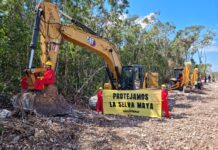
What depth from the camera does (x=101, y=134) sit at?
22.4ft

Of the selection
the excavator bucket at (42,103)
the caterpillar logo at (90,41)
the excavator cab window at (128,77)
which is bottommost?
the excavator bucket at (42,103)

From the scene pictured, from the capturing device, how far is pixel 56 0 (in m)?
14.4

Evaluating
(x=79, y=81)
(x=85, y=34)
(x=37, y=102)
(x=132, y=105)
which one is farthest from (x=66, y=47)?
(x=37, y=102)

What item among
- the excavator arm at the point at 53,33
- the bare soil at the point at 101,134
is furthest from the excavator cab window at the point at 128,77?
the bare soil at the point at 101,134

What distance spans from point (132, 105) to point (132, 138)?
3.66 m

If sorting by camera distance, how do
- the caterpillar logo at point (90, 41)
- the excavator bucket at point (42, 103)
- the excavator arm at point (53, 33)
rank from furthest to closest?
the caterpillar logo at point (90, 41) → the excavator arm at point (53, 33) → the excavator bucket at point (42, 103)

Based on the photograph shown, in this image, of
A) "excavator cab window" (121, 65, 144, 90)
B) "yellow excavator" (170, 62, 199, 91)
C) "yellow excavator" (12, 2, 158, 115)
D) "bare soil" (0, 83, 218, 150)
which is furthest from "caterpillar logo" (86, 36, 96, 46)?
"yellow excavator" (170, 62, 199, 91)

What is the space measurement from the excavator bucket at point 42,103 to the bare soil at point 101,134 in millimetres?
299

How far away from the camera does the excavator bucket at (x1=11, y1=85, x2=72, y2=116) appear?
25.2 feet

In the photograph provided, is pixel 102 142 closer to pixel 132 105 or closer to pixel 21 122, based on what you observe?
pixel 21 122

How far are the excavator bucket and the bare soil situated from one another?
299 mm

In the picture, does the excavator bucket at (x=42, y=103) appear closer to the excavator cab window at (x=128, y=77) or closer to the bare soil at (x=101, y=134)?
the bare soil at (x=101, y=134)

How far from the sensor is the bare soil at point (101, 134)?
5678 millimetres

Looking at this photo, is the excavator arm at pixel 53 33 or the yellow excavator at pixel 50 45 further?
the excavator arm at pixel 53 33
